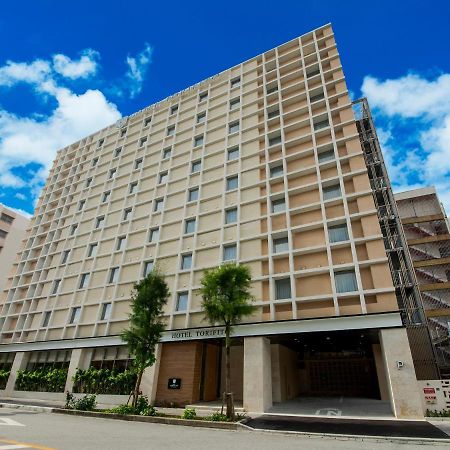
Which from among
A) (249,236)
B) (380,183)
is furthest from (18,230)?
(380,183)

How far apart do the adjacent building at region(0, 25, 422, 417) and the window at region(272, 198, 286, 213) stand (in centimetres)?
9

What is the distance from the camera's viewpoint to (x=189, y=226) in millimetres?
29422

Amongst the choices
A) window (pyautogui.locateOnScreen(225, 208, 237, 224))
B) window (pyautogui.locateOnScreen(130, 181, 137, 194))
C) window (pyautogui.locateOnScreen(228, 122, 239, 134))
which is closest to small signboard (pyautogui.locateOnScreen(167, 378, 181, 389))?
window (pyautogui.locateOnScreen(225, 208, 237, 224))

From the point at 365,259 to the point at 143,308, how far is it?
15.2 meters

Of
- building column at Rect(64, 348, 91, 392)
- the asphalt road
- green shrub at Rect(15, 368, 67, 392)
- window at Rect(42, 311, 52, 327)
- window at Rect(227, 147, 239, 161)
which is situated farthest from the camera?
window at Rect(42, 311, 52, 327)

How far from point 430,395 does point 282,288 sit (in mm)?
10204

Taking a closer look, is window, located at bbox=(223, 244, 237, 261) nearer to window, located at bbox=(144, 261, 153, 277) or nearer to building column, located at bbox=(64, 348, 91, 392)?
window, located at bbox=(144, 261, 153, 277)

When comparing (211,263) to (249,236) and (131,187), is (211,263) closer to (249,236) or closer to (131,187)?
(249,236)

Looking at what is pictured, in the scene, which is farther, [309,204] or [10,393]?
[10,393]

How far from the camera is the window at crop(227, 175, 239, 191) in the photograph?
2948cm

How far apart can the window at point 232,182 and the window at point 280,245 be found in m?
7.22

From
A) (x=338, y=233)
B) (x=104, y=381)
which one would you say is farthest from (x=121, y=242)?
(x=338, y=233)

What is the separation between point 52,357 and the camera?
2967 cm

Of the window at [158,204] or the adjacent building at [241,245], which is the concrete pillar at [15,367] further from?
the window at [158,204]
